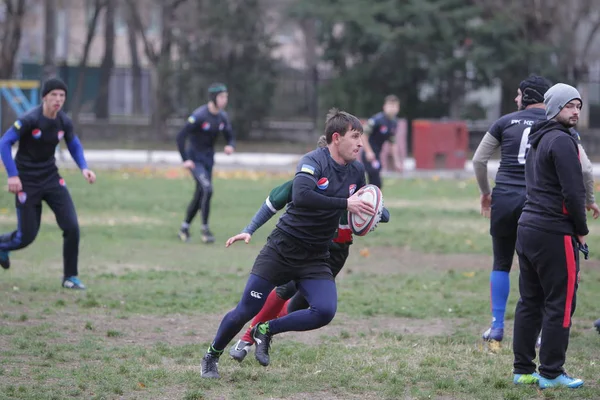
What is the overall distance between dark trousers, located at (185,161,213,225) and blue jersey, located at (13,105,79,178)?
12.8 feet

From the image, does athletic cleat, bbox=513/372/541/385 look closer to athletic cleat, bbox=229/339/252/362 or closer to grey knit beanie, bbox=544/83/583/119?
grey knit beanie, bbox=544/83/583/119

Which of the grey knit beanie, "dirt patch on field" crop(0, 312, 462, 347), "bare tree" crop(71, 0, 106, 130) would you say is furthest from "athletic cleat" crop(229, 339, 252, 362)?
"bare tree" crop(71, 0, 106, 130)

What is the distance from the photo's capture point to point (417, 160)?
26562 millimetres

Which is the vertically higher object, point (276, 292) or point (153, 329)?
point (276, 292)

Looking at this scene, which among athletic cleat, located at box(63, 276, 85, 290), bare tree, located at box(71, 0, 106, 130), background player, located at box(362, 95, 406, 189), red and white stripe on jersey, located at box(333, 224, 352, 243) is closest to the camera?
red and white stripe on jersey, located at box(333, 224, 352, 243)

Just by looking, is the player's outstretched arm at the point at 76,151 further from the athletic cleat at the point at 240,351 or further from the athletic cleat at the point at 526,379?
the athletic cleat at the point at 526,379

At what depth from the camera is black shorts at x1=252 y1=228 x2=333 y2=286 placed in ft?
21.9

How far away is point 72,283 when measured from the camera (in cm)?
1021

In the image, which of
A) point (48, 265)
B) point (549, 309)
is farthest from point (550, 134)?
point (48, 265)

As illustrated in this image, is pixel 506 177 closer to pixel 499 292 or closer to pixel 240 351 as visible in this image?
pixel 499 292

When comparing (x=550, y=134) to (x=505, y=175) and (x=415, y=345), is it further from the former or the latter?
(x=415, y=345)

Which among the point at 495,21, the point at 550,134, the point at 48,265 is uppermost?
the point at 495,21

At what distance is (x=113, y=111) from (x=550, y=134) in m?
33.5

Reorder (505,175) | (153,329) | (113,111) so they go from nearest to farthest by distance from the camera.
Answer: (505,175) < (153,329) < (113,111)
